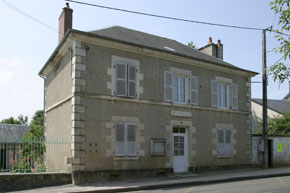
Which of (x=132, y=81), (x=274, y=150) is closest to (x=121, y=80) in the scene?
(x=132, y=81)

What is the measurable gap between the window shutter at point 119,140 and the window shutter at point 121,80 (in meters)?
1.28

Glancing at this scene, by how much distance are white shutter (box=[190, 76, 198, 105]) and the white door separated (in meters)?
1.46

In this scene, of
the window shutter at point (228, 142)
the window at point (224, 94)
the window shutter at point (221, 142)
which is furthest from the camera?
the window shutter at point (228, 142)

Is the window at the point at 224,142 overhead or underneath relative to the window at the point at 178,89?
underneath

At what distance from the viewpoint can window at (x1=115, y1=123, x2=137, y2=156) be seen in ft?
40.2

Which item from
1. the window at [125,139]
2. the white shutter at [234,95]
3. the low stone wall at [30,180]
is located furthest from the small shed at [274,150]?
the low stone wall at [30,180]

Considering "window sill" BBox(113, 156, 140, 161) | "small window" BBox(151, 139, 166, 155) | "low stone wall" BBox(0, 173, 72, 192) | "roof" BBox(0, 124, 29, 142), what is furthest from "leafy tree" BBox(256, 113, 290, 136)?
"roof" BBox(0, 124, 29, 142)

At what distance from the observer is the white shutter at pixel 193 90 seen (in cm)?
1488

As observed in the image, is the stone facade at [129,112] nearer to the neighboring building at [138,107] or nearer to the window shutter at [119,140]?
the neighboring building at [138,107]

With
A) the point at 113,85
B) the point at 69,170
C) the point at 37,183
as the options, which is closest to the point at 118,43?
the point at 113,85

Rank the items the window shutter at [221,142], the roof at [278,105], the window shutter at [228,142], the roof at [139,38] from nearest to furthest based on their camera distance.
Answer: the roof at [139,38], the window shutter at [221,142], the window shutter at [228,142], the roof at [278,105]

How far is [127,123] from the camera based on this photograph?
1259cm

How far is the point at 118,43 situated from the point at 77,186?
5.57 m

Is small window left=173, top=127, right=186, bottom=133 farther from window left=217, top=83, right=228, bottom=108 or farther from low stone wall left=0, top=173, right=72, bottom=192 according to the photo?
low stone wall left=0, top=173, right=72, bottom=192
